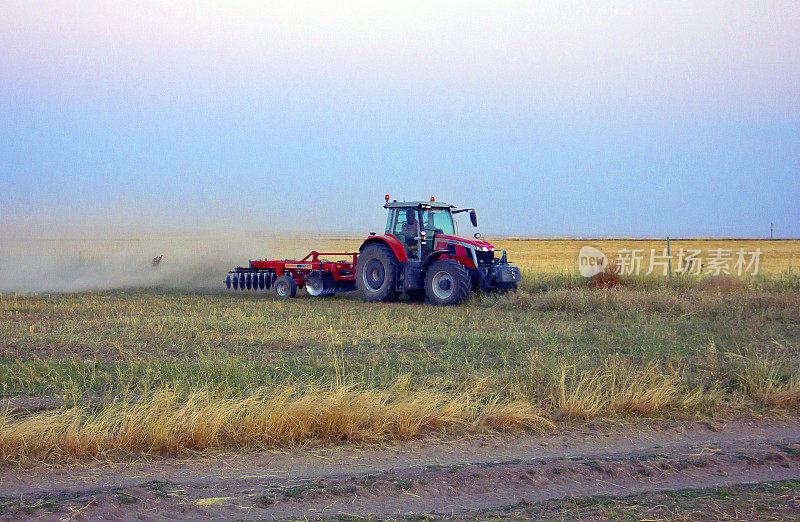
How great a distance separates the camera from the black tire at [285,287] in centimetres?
2002

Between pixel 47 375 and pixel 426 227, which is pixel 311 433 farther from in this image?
pixel 426 227

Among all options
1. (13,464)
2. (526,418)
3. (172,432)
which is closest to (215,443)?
(172,432)

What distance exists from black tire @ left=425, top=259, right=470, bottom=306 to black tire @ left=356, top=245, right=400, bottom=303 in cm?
106

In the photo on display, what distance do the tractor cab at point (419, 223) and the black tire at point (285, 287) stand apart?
11.3 feet

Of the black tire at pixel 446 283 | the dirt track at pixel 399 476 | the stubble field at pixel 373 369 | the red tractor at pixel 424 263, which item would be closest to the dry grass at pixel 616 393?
the stubble field at pixel 373 369

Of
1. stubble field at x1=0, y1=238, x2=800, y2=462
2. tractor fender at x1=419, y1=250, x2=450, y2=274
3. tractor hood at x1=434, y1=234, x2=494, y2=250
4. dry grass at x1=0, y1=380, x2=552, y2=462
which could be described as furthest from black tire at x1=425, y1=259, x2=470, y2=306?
dry grass at x1=0, y1=380, x2=552, y2=462

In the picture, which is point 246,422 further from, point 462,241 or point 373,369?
point 462,241

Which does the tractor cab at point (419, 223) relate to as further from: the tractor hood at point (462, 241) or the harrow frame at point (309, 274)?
the harrow frame at point (309, 274)

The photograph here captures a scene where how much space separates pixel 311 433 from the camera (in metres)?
6.21

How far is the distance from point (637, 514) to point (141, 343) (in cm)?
821

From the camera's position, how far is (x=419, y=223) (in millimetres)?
18078

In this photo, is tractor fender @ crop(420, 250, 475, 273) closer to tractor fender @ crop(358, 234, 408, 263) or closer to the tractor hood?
the tractor hood

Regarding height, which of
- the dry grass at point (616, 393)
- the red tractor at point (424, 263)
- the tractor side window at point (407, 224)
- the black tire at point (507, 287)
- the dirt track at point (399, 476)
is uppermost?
the tractor side window at point (407, 224)

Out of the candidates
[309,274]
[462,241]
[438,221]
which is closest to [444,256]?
[462,241]
